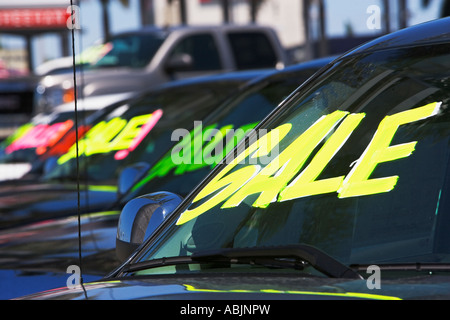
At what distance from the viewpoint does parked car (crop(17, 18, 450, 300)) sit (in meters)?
1.86

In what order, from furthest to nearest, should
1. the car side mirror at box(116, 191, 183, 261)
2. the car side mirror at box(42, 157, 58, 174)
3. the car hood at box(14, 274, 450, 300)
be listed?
the car side mirror at box(42, 157, 58, 174) < the car side mirror at box(116, 191, 183, 261) < the car hood at box(14, 274, 450, 300)

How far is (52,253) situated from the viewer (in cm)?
313

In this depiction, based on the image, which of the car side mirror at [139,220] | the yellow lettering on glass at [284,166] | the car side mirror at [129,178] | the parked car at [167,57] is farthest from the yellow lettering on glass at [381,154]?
the parked car at [167,57]

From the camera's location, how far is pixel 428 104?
2.11 metres

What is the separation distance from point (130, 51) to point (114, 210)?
301 inches

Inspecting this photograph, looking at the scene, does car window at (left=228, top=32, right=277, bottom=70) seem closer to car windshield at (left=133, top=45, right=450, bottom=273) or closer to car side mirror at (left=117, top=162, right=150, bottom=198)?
car side mirror at (left=117, top=162, right=150, bottom=198)

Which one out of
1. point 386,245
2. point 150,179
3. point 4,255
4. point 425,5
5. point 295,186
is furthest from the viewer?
point 425,5

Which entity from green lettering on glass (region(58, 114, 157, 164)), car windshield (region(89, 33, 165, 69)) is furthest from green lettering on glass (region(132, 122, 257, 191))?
car windshield (region(89, 33, 165, 69))

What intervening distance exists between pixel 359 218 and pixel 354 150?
0.16m

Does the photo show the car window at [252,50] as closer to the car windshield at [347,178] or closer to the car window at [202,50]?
the car window at [202,50]

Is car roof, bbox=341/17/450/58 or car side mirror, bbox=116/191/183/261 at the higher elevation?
car roof, bbox=341/17/450/58

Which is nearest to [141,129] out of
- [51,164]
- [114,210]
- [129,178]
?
[51,164]
